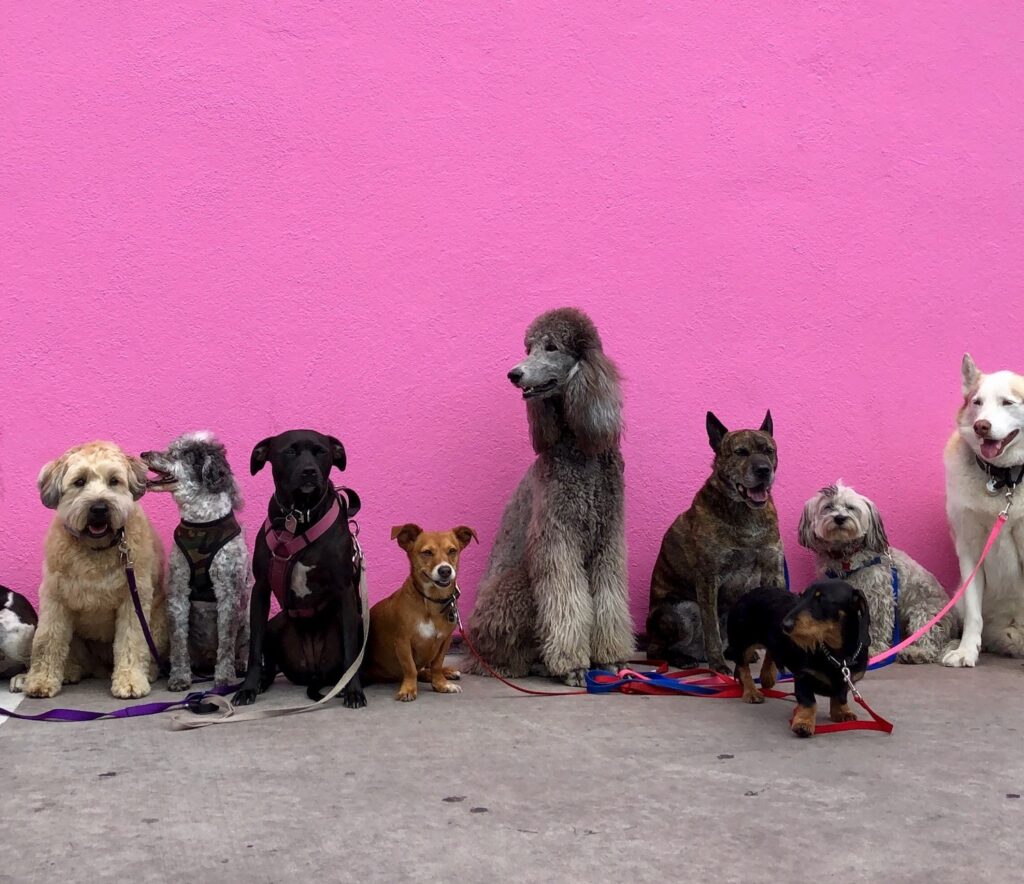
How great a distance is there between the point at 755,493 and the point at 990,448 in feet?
3.87

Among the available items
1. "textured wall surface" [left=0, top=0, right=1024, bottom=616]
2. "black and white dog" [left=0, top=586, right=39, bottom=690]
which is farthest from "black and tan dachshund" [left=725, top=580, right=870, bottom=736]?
"black and white dog" [left=0, top=586, right=39, bottom=690]

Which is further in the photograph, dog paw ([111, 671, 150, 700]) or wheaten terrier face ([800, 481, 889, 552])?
wheaten terrier face ([800, 481, 889, 552])

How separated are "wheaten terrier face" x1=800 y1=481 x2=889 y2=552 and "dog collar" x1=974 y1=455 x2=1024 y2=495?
0.51m

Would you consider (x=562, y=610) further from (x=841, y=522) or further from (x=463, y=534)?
(x=841, y=522)

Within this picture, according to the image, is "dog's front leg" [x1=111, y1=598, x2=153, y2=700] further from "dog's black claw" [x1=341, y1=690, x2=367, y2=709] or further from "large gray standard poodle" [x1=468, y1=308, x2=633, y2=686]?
"large gray standard poodle" [x1=468, y1=308, x2=633, y2=686]

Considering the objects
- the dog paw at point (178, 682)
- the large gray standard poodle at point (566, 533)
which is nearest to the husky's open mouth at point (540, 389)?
the large gray standard poodle at point (566, 533)

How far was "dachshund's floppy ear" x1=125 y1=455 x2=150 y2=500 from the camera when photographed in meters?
3.99

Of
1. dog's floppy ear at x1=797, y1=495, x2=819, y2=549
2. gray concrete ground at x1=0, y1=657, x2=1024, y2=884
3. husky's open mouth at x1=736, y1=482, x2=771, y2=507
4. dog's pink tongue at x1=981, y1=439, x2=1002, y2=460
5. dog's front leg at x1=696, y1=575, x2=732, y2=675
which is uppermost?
dog's pink tongue at x1=981, y1=439, x2=1002, y2=460

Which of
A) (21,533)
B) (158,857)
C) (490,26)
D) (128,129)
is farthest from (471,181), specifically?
(158,857)

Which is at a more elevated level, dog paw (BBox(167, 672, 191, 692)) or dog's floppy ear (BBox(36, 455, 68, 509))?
dog's floppy ear (BBox(36, 455, 68, 509))

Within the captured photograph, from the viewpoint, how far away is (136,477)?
4020 millimetres

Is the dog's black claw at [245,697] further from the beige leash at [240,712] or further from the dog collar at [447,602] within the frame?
the dog collar at [447,602]

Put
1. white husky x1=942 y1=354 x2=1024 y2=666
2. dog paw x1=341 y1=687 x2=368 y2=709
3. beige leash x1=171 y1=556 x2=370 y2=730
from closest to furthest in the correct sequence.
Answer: beige leash x1=171 y1=556 x2=370 y2=730 < dog paw x1=341 y1=687 x2=368 y2=709 < white husky x1=942 y1=354 x2=1024 y2=666

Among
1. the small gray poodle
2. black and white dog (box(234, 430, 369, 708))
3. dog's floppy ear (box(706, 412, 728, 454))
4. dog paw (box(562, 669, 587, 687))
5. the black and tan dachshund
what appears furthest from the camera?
dog's floppy ear (box(706, 412, 728, 454))
